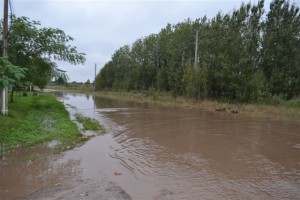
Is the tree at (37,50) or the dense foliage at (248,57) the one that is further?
the dense foliage at (248,57)

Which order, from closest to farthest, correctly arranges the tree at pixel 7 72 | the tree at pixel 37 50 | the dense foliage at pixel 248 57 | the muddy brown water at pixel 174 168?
1. the muddy brown water at pixel 174 168
2. the tree at pixel 7 72
3. the tree at pixel 37 50
4. the dense foliage at pixel 248 57

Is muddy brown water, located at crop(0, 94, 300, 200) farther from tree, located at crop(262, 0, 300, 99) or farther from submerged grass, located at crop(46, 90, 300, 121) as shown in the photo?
tree, located at crop(262, 0, 300, 99)

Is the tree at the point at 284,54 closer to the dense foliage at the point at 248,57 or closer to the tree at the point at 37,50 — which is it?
the dense foliage at the point at 248,57

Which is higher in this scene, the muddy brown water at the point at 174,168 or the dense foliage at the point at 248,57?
the dense foliage at the point at 248,57

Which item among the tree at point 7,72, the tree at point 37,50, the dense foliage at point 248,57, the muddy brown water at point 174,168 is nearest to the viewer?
the muddy brown water at point 174,168

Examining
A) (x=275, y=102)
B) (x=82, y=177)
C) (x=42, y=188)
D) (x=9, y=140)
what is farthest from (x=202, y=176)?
(x=275, y=102)

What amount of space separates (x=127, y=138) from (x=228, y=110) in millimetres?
15978

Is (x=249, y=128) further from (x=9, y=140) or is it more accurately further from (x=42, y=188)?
(x=42, y=188)

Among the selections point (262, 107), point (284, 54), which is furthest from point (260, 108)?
point (284, 54)

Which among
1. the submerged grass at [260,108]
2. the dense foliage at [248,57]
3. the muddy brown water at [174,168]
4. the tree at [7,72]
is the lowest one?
the muddy brown water at [174,168]

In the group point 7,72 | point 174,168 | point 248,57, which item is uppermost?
point 248,57

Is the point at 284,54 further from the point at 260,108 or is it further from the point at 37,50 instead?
the point at 37,50

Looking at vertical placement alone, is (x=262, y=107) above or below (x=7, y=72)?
below

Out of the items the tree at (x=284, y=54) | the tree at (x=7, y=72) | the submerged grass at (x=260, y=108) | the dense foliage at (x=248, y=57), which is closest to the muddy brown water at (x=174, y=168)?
the tree at (x=7, y=72)
